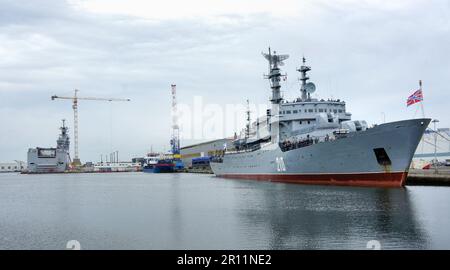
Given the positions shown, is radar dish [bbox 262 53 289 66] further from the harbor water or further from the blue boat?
the blue boat

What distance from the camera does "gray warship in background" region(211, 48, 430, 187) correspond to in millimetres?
37469

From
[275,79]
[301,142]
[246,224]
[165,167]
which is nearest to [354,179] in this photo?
[301,142]

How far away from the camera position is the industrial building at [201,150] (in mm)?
149775

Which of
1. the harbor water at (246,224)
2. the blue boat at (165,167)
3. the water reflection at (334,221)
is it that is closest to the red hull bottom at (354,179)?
the water reflection at (334,221)

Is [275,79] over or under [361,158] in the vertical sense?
over

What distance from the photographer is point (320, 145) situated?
139 feet

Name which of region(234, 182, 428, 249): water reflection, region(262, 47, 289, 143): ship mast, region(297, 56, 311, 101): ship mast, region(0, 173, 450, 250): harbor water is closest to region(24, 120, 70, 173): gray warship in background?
region(262, 47, 289, 143): ship mast

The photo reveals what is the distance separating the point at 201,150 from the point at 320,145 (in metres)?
124

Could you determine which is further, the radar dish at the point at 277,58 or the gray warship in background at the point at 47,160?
the gray warship in background at the point at 47,160

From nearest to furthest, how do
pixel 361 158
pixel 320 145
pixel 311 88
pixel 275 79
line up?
pixel 361 158 → pixel 320 145 → pixel 311 88 → pixel 275 79

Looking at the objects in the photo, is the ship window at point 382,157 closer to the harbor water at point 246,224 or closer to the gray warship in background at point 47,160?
the harbor water at point 246,224

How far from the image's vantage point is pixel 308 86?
188 feet

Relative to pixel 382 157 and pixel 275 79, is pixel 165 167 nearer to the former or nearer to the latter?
pixel 275 79

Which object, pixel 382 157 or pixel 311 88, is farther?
pixel 311 88
